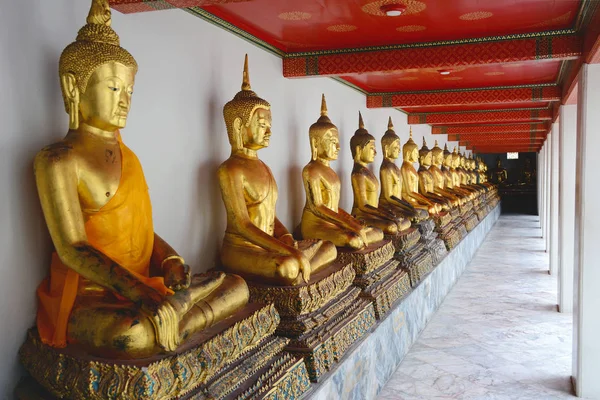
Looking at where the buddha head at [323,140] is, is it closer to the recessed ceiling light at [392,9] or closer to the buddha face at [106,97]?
the recessed ceiling light at [392,9]

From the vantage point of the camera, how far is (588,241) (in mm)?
4398

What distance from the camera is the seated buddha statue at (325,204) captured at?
16.9 ft

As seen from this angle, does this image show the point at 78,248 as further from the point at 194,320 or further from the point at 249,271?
the point at 249,271

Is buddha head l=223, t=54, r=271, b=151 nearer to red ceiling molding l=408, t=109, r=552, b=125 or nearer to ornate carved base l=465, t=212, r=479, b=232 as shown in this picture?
red ceiling molding l=408, t=109, r=552, b=125

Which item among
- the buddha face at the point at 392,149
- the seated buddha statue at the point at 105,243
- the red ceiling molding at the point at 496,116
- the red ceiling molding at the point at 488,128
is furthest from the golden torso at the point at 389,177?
the red ceiling molding at the point at 488,128

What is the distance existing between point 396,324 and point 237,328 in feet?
8.34

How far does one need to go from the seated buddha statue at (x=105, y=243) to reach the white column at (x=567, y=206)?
193 inches

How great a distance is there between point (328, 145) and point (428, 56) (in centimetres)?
118

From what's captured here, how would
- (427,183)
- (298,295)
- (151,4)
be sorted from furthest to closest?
(427,183)
(298,295)
(151,4)

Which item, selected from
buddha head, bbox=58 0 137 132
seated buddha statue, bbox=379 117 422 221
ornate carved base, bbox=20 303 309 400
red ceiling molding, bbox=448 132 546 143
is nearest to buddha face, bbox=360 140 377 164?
seated buddha statue, bbox=379 117 422 221

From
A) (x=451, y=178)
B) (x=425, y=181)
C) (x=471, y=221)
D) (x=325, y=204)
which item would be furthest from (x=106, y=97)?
(x=451, y=178)

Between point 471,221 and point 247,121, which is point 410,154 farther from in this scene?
point 247,121

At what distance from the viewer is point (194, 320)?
2.72m

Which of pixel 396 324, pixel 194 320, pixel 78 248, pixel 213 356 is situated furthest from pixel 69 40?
pixel 396 324
